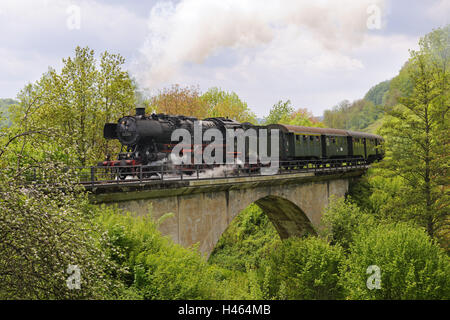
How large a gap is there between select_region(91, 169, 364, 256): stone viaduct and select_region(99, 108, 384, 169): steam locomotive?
2.06 meters

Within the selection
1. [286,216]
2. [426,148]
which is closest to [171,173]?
[286,216]

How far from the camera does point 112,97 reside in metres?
22.9

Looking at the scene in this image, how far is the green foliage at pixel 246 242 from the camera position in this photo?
33.3 meters

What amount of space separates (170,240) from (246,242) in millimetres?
22267

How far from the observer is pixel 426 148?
22.5m

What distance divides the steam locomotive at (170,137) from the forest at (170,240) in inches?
101

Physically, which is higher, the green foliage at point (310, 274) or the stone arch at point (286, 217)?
the stone arch at point (286, 217)

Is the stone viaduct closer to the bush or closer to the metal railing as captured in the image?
the metal railing

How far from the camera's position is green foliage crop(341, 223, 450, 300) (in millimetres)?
14930

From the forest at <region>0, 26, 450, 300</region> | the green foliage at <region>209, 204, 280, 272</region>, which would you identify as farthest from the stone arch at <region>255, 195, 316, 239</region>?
the green foliage at <region>209, 204, 280, 272</region>

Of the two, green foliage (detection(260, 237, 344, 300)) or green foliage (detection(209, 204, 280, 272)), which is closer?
green foliage (detection(260, 237, 344, 300))

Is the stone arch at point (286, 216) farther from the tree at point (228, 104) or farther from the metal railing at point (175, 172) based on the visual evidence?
the tree at point (228, 104)

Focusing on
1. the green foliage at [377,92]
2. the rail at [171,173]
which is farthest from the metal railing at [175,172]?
the green foliage at [377,92]
